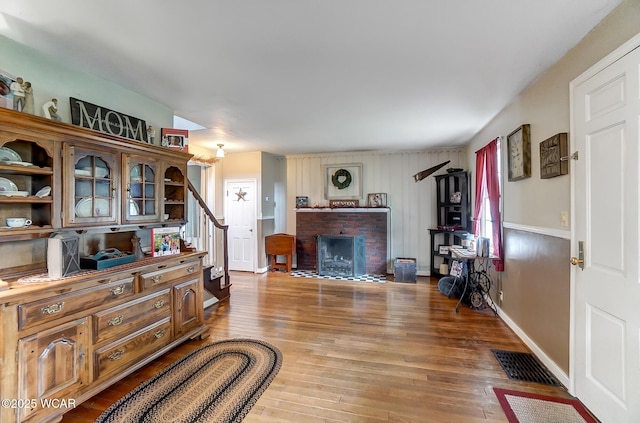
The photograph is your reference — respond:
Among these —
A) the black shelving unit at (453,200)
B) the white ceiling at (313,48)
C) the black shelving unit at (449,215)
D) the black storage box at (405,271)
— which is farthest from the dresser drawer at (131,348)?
the black shelving unit at (453,200)

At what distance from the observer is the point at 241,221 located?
573cm

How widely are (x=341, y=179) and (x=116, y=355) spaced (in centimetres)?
465

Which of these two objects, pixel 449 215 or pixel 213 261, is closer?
pixel 213 261

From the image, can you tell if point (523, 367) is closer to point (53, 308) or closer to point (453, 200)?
point (453, 200)

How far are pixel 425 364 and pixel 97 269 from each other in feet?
9.00

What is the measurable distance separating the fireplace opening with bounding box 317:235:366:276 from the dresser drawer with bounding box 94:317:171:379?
11.2 feet

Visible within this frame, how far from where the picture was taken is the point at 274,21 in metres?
1.66

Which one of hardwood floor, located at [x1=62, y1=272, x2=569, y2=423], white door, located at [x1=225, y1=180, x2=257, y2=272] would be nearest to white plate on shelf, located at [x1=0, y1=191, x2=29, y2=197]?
hardwood floor, located at [x1=62, y1=272, x2=569, y2=423]

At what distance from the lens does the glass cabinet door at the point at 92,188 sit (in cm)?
198

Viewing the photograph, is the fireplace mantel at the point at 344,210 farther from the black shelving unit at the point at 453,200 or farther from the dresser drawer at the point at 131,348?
the dresser drawer at the point at 131,348

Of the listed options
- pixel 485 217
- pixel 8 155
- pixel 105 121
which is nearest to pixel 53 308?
pixel 8 155

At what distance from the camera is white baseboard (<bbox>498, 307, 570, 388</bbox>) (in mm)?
2080

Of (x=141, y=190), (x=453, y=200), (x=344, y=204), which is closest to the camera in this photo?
(x=141, y=190)

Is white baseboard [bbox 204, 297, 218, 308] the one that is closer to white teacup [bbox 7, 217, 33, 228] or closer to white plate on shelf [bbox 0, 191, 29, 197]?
white teacup [bbox 7, 217, 33, 228]
